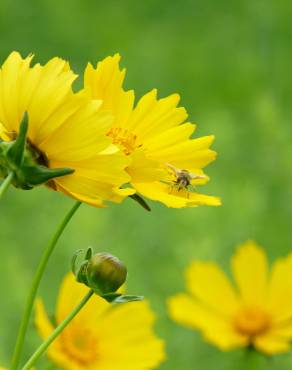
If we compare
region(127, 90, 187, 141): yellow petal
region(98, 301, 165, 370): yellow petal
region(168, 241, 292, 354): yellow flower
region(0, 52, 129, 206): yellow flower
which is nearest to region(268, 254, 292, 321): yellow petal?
region(168, 241, 292, 354): yellow flower

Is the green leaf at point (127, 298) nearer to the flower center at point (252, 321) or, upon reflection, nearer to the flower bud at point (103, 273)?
the flower bud at point (103, 273)

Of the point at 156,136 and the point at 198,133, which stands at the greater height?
the point at 198,133

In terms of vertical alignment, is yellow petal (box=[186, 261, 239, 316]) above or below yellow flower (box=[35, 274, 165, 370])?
above

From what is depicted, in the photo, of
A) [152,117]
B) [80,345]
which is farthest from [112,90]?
[80,345]

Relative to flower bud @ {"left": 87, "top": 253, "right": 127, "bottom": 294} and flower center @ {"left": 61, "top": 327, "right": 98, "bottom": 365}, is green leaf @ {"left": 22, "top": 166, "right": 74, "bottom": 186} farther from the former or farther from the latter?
flower center @ {"left": 61, "top": 327, "right": 98, "bottom": 365}

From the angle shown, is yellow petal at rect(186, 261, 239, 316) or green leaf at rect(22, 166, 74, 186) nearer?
green leaf at rect(22, 166, 74, 186)

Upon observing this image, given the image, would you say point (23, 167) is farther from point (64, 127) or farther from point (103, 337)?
point (103, 337)

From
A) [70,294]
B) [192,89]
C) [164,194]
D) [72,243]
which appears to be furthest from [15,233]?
[164,194]

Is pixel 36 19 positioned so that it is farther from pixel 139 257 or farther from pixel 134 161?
pixel 134 161
